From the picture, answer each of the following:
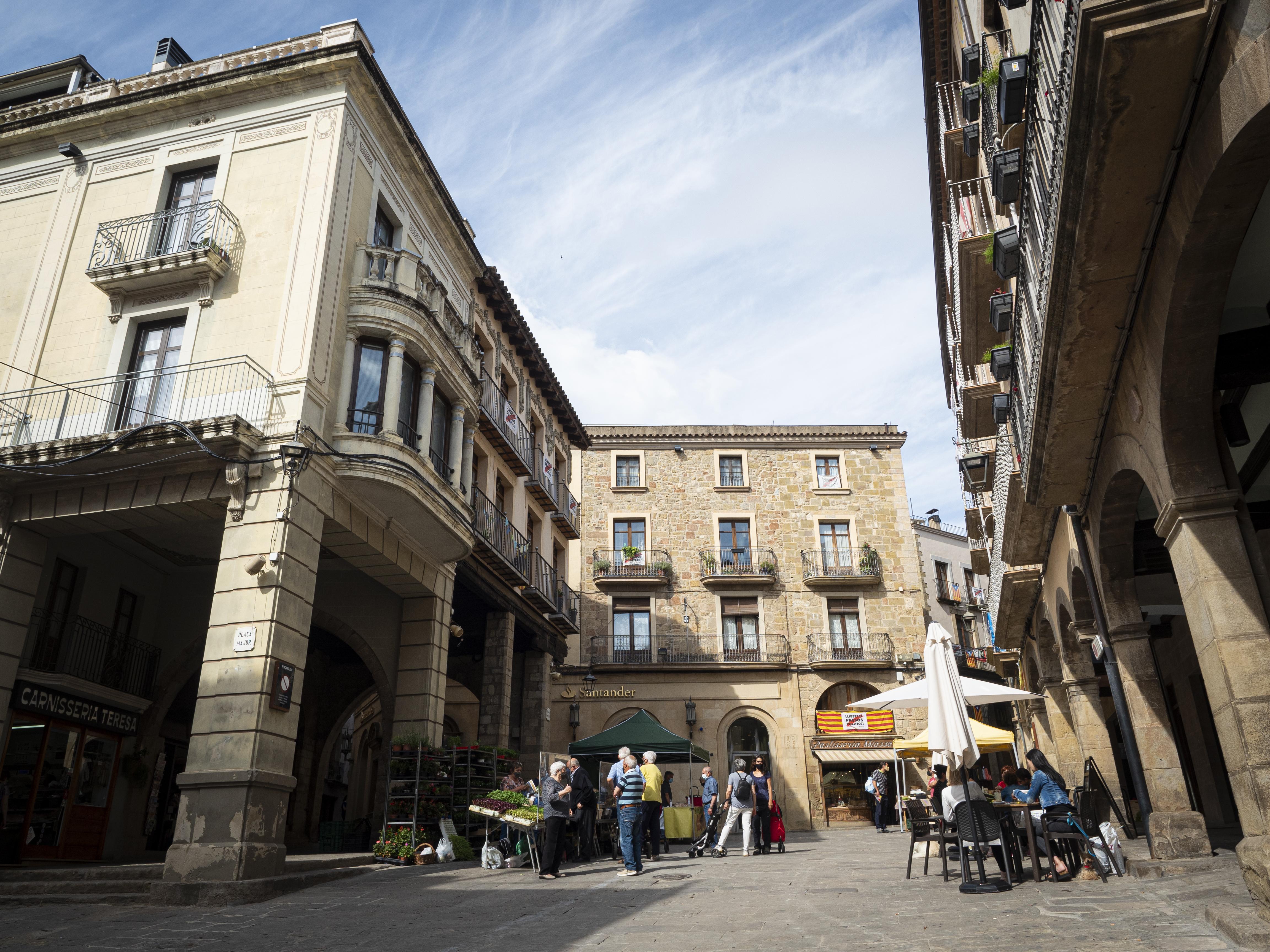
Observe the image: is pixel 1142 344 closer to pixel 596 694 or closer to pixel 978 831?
pixel 978 831

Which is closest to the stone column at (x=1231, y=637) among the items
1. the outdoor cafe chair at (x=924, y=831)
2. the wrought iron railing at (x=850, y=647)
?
the outdoor cafe chair at (x=924, y=831)

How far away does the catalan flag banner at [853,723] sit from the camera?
3056 centimetres

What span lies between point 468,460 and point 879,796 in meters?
15.1

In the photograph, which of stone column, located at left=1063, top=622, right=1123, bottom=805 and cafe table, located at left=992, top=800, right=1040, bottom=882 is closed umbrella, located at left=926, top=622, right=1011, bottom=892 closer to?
cafe table, located at left=992, top=800, right=1040, bottom=882

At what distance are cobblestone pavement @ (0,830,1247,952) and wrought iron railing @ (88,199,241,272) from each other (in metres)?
9.51

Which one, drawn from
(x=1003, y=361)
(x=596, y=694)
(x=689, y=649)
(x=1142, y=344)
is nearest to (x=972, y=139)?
(x=1003, y=361)

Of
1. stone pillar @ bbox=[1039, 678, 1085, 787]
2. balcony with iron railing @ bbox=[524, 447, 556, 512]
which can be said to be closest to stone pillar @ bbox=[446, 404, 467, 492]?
balcony with iron railing @ bbox=[524, 447, 556, 512]

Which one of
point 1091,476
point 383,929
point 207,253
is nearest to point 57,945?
point 383,929

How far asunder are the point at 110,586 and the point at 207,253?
5961 mm

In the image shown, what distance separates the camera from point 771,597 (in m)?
32.6

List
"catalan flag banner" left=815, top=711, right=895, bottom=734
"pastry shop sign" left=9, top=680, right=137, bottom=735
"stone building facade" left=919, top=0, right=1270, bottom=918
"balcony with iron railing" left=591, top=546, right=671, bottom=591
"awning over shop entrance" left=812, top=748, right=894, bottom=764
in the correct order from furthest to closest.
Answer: "balcony with iron railing" left=591, top=546, right=671, bottom=591
"catalan flag banner" left=815, top=711, right=895, bottom=734
"awning over shop entrance" left=812, top=748, right=894, bottom=764
"pastry shop sign" left=9, top=680, right=137, bottom=735
"stone building facade" left=919, top=0, right=1270, bottom=918

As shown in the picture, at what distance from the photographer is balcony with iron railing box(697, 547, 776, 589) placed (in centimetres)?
3238

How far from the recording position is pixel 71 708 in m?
13.8

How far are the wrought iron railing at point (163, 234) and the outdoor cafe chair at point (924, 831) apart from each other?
40.9 ft
